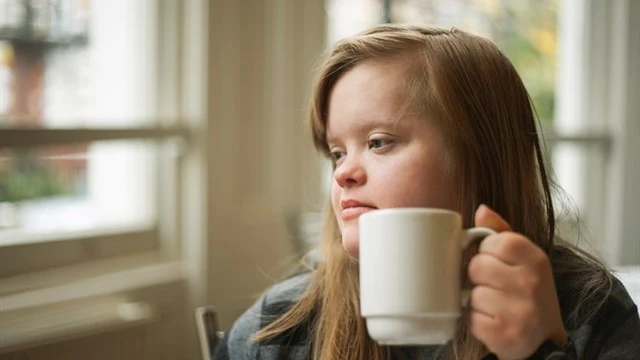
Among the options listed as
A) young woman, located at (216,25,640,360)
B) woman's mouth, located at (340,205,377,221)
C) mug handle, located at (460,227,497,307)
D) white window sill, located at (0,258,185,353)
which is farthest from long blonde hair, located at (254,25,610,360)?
white window sill, located at (0,258,185,353)

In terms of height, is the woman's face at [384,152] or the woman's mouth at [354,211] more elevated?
the woman's face at [384,152]

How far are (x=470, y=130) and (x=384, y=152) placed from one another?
0.11 meters

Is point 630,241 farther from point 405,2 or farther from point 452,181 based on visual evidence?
point 452,181

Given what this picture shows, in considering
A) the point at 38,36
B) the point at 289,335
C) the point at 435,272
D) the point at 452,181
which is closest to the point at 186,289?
the point at 38,36

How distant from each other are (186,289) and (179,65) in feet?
1.79

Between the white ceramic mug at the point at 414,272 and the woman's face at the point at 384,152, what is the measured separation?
21 centimetres

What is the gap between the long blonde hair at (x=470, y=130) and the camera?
42.6 inches

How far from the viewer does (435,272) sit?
799 mm

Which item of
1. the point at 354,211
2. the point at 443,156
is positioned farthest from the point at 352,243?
the point at 443,156

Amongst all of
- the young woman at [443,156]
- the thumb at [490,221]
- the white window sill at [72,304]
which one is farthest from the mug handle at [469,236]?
the white window sill at [72,304]

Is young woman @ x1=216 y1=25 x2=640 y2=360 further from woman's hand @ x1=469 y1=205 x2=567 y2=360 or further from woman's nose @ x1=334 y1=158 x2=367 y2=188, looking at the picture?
woman's hand @ x1=469 y1=205 x2=567 y2=360

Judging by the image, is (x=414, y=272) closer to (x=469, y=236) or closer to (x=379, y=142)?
(x=469, y=236)

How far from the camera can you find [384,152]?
3.48 feet

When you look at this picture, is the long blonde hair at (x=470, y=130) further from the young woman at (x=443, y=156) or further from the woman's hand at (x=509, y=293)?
the woman's hand at (x=509, y=293)
